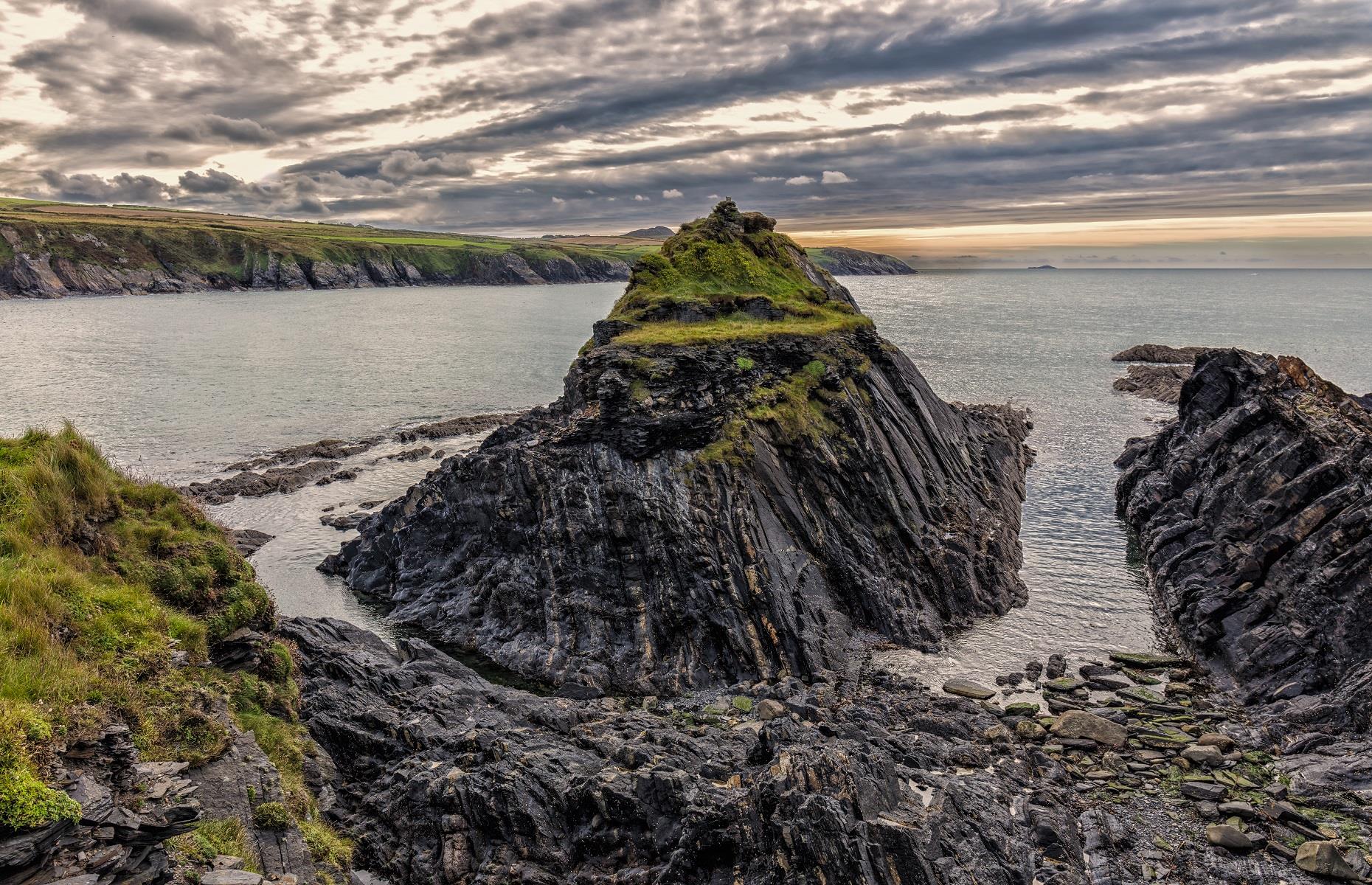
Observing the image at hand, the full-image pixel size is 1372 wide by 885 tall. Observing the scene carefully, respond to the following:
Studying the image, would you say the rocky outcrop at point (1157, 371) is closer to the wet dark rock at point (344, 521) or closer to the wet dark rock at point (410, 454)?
the wet dark rock at point (410, 454)

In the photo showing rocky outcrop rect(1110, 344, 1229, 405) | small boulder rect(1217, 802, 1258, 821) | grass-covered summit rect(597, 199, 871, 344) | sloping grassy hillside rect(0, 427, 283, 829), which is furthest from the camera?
rocky outcrop rect(1110, 344, 1229, 405)

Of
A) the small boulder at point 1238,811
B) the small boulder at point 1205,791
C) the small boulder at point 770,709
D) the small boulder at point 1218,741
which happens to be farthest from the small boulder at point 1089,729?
the small boulder at point 770,709

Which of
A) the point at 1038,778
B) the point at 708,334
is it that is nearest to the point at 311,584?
the point at 708,334

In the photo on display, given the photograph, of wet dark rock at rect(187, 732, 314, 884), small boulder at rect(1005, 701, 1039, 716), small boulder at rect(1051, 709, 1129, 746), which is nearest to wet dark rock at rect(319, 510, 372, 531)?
wet dark rock at rect(187, 732, 314, 884)

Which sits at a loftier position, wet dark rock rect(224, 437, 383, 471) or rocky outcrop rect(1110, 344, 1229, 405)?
wet dark rock rect(224, 437, 383, 471)

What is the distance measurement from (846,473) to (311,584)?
31.3 meters

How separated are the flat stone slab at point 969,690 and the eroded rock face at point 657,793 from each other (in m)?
3.49

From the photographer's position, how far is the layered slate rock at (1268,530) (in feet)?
99.5

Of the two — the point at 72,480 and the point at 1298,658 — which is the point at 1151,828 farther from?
the point at 72,480

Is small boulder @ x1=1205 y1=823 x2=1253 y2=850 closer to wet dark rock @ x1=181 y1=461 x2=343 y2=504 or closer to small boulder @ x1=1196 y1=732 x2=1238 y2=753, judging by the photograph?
small boulder @ x1=1196 y1=732 x2=1238 y2=753

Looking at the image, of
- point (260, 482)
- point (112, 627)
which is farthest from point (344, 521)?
point (112, 627)

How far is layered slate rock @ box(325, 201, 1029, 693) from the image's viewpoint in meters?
34.3

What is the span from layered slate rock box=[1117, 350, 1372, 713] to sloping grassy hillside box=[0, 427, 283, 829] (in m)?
35.9

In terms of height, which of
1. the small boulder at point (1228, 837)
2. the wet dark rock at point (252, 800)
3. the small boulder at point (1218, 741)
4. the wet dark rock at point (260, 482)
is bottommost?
the small boulder at point (1218, 741)
